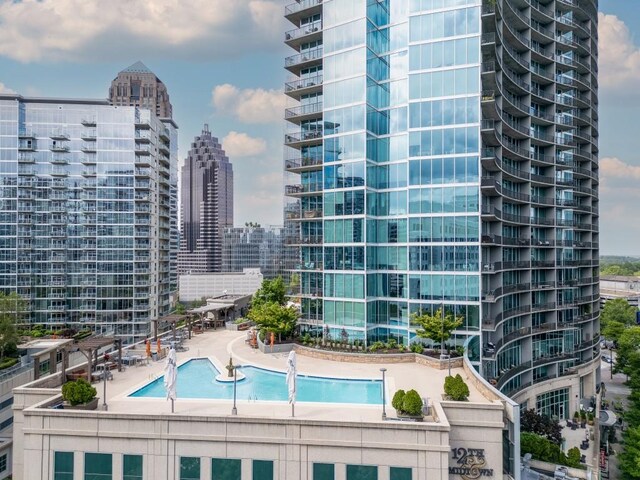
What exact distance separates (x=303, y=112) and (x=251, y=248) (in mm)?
119021

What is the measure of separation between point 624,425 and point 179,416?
43.7m

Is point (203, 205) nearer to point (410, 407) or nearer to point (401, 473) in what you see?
point (410, 407)

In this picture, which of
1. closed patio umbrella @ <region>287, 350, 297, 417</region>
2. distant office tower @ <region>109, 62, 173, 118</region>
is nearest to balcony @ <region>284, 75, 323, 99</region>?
closed patio umbrella @ <region>287, 350, 297, 417</region>

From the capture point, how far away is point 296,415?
19.1 metres

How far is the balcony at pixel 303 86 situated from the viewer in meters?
40.4

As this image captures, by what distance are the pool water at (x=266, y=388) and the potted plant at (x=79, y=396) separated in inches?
105

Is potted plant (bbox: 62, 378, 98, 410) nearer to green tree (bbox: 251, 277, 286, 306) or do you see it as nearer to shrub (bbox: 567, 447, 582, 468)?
green tree (bbox: 251, 277, 286, 306)

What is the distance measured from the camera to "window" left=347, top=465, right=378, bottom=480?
1789cm

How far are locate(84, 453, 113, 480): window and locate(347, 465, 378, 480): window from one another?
10.1 m

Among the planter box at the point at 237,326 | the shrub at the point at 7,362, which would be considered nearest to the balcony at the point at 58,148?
the shrub at the point at 7,362

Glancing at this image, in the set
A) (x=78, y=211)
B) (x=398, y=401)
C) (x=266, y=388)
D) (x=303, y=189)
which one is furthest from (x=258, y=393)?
(x=78, y=211)

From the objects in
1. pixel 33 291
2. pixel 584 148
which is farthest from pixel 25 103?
pixel 584 148

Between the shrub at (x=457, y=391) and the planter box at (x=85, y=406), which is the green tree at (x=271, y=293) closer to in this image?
the planter box at (x=85, y=406)

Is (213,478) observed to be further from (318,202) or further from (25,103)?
(25,103)
